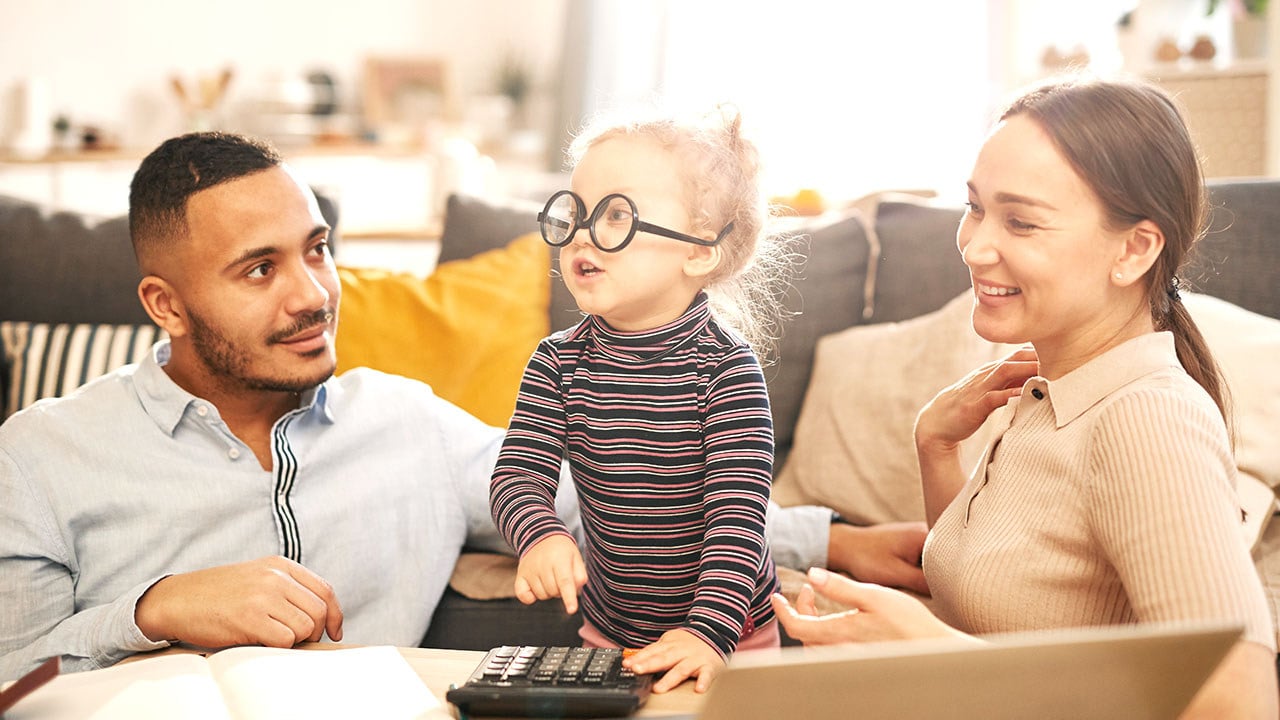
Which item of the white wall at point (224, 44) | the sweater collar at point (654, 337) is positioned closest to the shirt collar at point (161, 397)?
the sweater collar at point (654, 337)

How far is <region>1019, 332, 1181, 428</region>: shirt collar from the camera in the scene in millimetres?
929

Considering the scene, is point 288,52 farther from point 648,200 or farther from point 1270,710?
point 1270,710

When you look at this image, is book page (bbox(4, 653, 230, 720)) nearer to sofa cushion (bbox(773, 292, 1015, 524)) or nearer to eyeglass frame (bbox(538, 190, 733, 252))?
eyeglass frame (bbox(538, 190, 733, 252))

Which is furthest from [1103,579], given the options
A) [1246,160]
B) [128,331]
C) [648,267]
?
[1246,160]

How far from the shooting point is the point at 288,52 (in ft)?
18.8

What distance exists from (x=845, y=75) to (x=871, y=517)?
359 cm

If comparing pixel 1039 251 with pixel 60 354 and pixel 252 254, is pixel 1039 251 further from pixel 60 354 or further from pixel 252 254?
pixel 60 354

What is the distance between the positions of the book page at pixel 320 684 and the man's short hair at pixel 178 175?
0.68 metres

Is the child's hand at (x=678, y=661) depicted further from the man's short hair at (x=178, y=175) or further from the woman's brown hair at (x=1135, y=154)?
the man's short hair at (x=178, y=175)

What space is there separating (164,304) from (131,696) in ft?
2.40

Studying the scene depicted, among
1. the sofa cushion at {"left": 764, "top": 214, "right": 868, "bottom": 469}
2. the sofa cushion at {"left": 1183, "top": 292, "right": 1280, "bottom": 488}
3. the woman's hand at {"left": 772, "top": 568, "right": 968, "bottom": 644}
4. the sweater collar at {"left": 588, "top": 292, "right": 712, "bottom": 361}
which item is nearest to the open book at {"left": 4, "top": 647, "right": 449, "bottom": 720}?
the woman's hand at {"left": 772, "top": 568, "right": 968, "bottom": 644}

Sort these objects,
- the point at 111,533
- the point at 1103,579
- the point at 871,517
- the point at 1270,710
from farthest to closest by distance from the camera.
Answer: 1. the point at 871,517
2. the point at 111,533
3. the point at 1103,579
4. the point at 1270,710

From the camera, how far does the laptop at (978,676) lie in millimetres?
621

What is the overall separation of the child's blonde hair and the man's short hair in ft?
1.54
